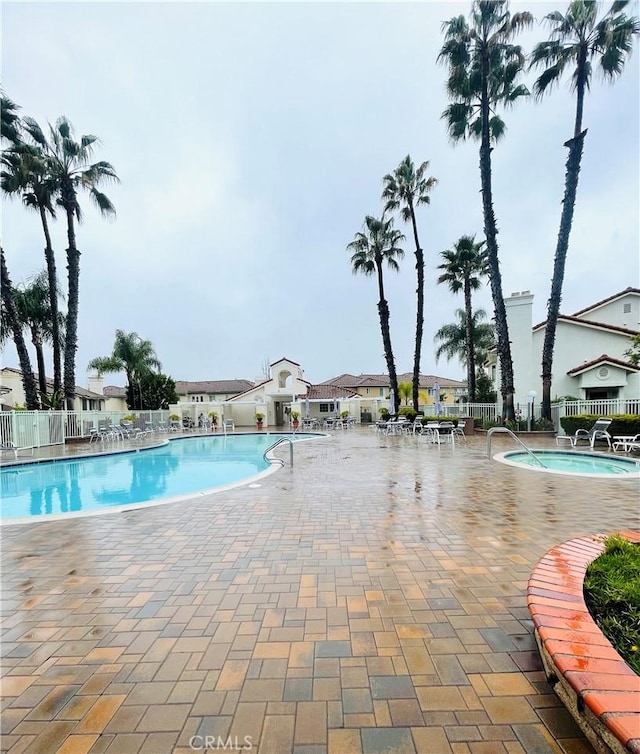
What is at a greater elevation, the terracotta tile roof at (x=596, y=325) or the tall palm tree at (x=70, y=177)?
the tall palm tree at (x=70, y=177)

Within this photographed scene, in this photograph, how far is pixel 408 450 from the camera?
1225 cm

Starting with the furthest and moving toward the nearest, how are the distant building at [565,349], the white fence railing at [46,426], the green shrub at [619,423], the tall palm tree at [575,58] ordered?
1. the distant building at [565,349]
2. the tall palm tree at [575,58]
3. the white fence railing at [46,426]
4. the green shrub at [619,423]

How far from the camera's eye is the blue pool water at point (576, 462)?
30.5 feet

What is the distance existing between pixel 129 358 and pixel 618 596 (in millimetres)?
33870

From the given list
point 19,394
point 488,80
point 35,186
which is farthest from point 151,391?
point 488,80

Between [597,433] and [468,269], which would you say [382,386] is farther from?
[597,433]

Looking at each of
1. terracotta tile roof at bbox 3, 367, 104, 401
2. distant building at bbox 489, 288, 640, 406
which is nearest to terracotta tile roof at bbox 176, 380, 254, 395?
terracotta tile roof at bbox 3, 367, 104, 401

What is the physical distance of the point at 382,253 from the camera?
81.7ft

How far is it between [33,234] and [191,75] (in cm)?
1250

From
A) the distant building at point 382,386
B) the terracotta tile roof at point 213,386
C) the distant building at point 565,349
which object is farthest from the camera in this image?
the terracotta tile roof at point 213,386

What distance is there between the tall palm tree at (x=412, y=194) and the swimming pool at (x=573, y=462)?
39.5 ft

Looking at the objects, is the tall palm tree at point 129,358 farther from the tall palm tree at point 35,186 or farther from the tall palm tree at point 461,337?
the tall palm tree at point 461,337

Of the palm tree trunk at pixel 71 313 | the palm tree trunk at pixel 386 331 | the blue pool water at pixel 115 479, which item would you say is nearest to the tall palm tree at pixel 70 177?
the palm tree trunk at pixel 71 313

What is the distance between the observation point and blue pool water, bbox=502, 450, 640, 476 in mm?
9297
